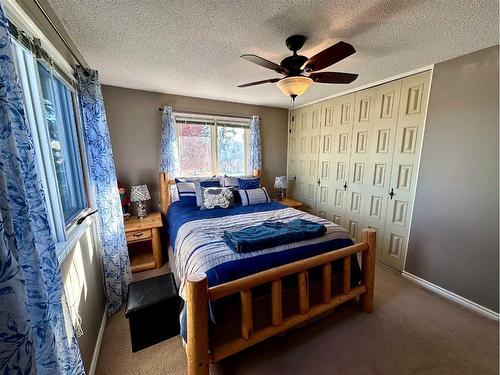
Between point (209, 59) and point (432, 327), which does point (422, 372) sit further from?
point (209, 59)

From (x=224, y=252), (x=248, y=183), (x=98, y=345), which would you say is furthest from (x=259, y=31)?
(x=98, y=345)

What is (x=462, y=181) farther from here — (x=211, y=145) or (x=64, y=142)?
(x=64, y=142)

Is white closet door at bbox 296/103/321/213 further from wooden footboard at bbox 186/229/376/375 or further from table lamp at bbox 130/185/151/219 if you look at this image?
table lamp at bbox 130/185/151/219

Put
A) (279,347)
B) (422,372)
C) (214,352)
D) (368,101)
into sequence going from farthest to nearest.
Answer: (368,101) → (279,347) → (422,372) → (214,352)

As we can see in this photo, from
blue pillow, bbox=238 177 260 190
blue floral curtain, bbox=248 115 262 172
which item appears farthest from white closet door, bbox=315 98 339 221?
blue pillow, bbox=238 177 260 190

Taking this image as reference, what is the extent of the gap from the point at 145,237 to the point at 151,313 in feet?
3.96

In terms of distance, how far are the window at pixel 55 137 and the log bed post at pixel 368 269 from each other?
7.22ft

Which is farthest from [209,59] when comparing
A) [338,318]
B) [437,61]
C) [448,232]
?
[448,232]

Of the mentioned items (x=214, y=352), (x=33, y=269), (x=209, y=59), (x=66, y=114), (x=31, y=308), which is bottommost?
(x=214, y=352)

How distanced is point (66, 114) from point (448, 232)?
3690mm

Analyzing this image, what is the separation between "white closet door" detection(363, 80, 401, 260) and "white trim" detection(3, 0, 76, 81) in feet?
10.4

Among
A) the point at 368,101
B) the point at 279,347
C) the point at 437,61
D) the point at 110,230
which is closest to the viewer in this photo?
the point at 279,347

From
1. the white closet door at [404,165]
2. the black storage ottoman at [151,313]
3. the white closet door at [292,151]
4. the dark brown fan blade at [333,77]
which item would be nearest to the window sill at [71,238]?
the black storage ottoman at [151,313]

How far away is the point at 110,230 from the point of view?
1919 millimetres
